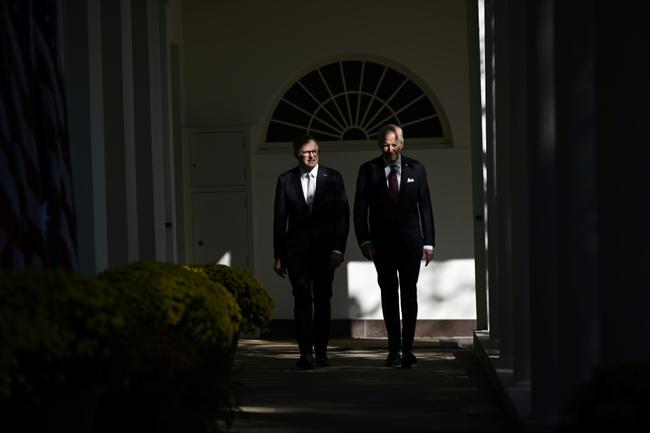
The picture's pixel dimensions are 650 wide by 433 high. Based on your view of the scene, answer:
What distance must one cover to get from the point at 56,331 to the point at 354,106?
12.3 meters

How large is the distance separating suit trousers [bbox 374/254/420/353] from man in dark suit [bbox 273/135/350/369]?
429 mm

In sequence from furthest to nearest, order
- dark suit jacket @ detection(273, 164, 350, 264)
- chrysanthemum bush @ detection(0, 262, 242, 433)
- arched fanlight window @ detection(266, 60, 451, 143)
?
1. arched fanlight window @ detection(266, 60, 451, 143)
2. dark suit jacket @ detection(273, 164, 350, 264)
3. chrysanthemum bush @ detection(0, 262, 242, 433)

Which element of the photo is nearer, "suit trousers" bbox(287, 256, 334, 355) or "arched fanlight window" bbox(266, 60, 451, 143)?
"suit trousers" bbox(287, 256, 334, 355)

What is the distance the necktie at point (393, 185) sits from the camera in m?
11.5

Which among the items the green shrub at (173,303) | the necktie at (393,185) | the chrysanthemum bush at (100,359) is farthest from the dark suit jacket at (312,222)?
the chrysanthemum bush at (100,359)

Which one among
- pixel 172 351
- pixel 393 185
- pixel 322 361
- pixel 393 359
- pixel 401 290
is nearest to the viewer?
pixel 172 351

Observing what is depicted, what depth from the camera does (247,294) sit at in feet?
35.6

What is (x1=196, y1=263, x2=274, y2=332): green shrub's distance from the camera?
10.8 m

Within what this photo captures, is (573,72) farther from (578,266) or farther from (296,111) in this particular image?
(296,111)

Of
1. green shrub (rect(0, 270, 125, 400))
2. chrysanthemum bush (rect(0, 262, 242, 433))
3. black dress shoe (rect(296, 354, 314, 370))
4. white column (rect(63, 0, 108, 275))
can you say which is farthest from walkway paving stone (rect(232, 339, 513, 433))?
green shrub (rect(0, 270, 125, 400))

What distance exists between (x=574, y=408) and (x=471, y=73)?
11092mm

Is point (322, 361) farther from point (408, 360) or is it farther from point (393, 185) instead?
point (393, 185)

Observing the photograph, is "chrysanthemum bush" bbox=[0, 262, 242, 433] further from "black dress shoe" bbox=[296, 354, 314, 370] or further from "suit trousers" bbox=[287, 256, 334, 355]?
"black dress shoe" bbox=[296, 354, 314, 370]

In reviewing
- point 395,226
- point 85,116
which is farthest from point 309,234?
point 85,116
